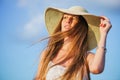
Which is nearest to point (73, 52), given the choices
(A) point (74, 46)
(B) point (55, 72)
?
(A) point (74, 46)

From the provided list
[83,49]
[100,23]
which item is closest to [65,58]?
[83,49]

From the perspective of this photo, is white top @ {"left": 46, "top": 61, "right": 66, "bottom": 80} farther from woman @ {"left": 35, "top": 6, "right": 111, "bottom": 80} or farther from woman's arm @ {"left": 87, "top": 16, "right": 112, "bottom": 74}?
woman's arm @ {"left": 87, "top": 16, "right": 112, "bottom": 74}

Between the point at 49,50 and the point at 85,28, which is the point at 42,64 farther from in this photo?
the point at 85,28

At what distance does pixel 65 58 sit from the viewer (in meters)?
2.47

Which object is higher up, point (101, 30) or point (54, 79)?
point (101, 30)

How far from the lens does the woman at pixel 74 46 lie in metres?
2.38

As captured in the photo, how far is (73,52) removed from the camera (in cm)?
248

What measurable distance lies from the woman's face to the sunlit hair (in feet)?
0.07

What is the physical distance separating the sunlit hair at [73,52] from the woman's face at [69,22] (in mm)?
20

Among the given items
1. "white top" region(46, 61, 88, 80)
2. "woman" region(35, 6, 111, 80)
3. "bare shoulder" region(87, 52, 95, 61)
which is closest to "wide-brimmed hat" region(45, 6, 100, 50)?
"woman" region(35, 6, 111, 80)

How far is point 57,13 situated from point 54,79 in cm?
45

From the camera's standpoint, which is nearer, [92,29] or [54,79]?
[54,79]

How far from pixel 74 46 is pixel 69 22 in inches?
5.7

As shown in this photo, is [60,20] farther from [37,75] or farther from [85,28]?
[37,75]
